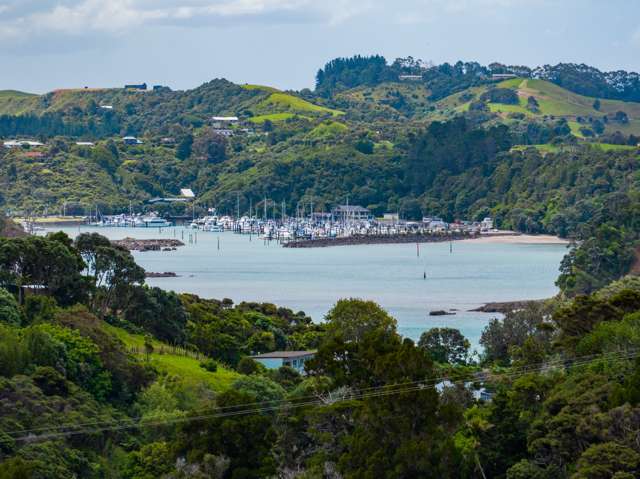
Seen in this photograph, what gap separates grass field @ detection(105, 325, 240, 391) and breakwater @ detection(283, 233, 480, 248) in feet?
248

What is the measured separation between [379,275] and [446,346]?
139 feet

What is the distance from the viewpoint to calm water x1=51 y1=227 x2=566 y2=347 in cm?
6712

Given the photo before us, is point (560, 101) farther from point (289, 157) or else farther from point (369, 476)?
point (369, 476)

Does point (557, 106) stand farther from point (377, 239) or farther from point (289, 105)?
point (377, 239)

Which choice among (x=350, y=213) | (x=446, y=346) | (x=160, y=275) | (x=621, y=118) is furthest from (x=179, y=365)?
(x=621, y=118)

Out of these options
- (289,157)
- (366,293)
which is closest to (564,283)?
(366,293)

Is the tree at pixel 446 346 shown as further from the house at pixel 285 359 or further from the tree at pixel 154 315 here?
the tree at pixel 154 315

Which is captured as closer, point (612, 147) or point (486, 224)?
point (486, 224)

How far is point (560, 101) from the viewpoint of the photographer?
616 feet

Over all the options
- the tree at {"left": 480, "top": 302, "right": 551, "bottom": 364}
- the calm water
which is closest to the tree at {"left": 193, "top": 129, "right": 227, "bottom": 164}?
the calm water

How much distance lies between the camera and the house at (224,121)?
17775 cm

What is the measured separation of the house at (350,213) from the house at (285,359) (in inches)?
3684

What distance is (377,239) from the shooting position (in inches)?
4619

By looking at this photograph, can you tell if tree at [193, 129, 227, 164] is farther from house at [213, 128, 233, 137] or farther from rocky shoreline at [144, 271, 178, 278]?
rocky shoreline at [144, 271, 178, 278]
